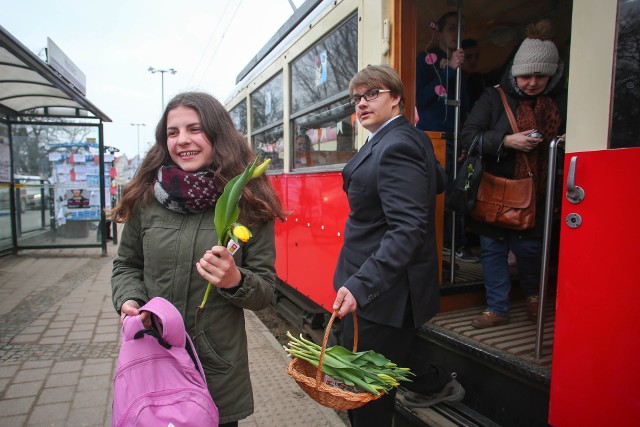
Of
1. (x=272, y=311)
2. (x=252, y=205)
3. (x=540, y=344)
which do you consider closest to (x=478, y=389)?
(x=540, y=344)

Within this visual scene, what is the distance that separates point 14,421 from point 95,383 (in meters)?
0.57

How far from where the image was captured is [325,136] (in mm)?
3398

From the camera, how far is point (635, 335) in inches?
54.1

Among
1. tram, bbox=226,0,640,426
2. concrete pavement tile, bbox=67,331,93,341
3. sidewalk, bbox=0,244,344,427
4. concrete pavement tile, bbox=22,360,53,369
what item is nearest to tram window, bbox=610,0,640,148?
tram, bbox=226,0,640,426

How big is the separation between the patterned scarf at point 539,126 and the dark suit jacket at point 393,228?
93cm

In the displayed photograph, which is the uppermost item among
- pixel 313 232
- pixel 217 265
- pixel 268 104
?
pixel 268 104

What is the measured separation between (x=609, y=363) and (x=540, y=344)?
2.06ft

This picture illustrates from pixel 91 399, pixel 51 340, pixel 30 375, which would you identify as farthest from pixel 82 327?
pixel 91 399

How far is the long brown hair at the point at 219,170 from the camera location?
5.03ft

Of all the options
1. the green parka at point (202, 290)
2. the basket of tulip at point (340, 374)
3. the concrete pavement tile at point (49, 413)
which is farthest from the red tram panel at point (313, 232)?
the concrete pavement tile at point (49, 413)

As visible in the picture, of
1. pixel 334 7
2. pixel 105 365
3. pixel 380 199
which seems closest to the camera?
pixel 380 199

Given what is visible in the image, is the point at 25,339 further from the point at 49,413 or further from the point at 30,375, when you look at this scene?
the point at 49,413

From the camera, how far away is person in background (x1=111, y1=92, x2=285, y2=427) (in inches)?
57.7

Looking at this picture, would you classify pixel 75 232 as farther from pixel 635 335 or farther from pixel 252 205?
pixel 635 335
